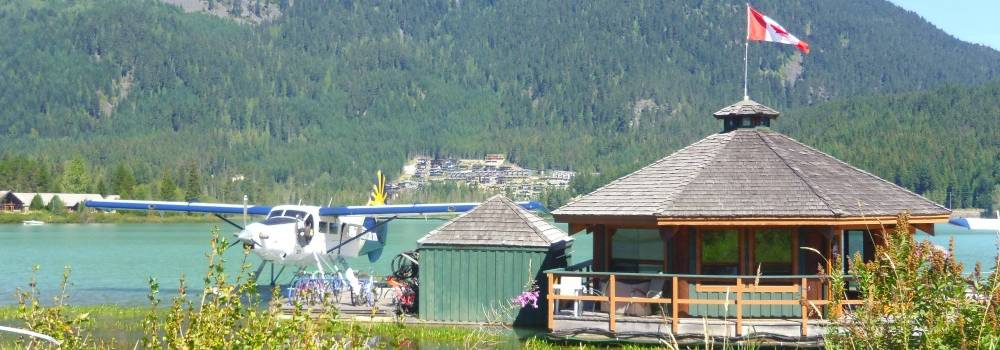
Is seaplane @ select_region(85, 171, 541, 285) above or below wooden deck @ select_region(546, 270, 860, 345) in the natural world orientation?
above

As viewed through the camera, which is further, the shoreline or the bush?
the bush

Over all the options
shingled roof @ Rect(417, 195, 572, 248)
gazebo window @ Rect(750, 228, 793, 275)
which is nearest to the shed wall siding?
shingled roof @ Rect(417, 195, 572, 248)

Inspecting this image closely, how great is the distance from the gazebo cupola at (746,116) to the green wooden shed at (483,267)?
10.3 feet

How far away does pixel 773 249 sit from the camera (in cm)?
1545

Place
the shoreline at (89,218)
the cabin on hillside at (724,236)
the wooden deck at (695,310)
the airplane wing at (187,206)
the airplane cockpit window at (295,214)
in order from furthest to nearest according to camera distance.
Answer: the shoreline at (89,218)
the airplane wing at (187,206)
the airplane cockpit window at (295,214)
the cabin on hillside at (724,236)
the wooden deck at (695,310)

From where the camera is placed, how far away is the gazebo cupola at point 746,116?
17.8 meters

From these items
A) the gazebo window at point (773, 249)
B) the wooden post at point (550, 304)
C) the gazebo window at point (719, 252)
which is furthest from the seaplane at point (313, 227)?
the gazebo window at point (773, 249)

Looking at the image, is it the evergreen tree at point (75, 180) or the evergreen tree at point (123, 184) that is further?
the evergreen tree at point (75, 180)

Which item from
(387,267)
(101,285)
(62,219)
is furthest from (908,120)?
(101,285)

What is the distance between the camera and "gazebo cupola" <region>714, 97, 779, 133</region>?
58.5 feet

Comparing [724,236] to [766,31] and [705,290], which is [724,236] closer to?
[705,290]

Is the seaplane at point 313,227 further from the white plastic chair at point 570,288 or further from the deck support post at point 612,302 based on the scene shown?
the deck support post at point 612,302

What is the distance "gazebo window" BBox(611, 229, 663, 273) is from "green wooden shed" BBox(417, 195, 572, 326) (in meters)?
1.17

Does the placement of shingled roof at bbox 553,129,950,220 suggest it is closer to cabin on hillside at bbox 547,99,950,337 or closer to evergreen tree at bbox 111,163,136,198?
cabin on hillside at bbox 547,99,950,337
